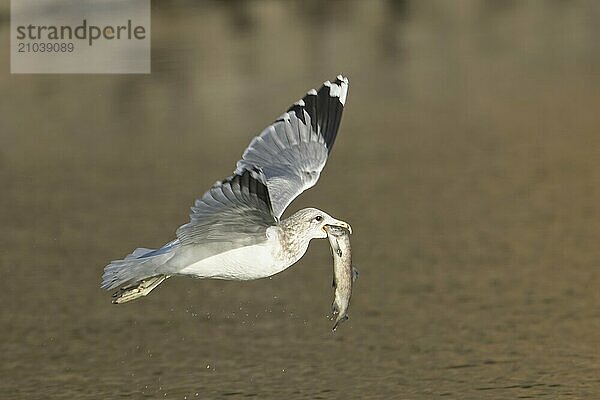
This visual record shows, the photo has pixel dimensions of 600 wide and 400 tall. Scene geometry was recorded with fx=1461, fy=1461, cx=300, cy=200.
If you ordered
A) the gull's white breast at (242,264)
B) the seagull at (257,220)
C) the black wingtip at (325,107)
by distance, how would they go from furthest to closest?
the black wingtip at (325,107), the gull's white breast at (242,264), the seagull at (257,220)

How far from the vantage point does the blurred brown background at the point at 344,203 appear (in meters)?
8.70

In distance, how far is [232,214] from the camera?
6.32m

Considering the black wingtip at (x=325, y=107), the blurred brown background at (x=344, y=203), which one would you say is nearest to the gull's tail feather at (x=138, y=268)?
the black wingtip at (x=325, y=107)

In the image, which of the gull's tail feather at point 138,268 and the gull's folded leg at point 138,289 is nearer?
the gull's tail feather at point 138,268

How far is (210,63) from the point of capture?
59.6ft

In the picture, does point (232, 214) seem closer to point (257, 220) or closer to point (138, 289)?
point (257, 220)

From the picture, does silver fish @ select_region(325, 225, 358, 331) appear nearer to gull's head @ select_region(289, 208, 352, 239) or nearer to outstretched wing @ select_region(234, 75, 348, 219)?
gull's head @ select_region(289, 208, 352, 239)

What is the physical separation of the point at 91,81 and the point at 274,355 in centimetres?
940

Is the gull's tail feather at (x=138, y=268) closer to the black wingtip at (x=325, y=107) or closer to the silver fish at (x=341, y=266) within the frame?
the silver fish at (x=341, y=266)

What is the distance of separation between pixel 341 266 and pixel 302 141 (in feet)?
3.06

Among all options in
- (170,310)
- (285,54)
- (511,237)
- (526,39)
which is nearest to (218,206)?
(170,310)

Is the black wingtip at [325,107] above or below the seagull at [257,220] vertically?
above

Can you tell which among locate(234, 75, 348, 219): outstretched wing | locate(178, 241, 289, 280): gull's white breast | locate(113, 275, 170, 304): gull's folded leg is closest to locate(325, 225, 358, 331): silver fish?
locate(178, 241, 289, 280): gull's white breast

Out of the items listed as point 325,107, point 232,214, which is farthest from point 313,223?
point 325,107
